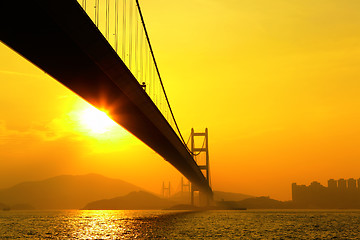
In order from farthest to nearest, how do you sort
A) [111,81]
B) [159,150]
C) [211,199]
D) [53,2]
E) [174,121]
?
[211,199], [174,121], [159,150], [111,81], [53,2]

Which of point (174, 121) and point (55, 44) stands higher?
point (174, 121)

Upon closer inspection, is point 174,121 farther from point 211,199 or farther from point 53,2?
point 211,199

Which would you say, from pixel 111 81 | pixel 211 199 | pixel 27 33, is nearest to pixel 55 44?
pixel 27 33

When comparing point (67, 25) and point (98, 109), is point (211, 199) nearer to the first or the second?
point (98, 109)

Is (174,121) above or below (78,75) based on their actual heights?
above

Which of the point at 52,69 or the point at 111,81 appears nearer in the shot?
the point at 52,69

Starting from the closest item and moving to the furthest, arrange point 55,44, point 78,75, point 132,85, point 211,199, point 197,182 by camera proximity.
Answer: point 55,44, point 78,75, point 132,85, point 197,182, point 211,199

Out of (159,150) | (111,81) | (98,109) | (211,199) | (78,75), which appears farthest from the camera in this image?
(211,199)

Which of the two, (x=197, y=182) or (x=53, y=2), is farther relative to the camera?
(x=197, y=182)

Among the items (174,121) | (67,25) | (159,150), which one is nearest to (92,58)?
(67,25)
